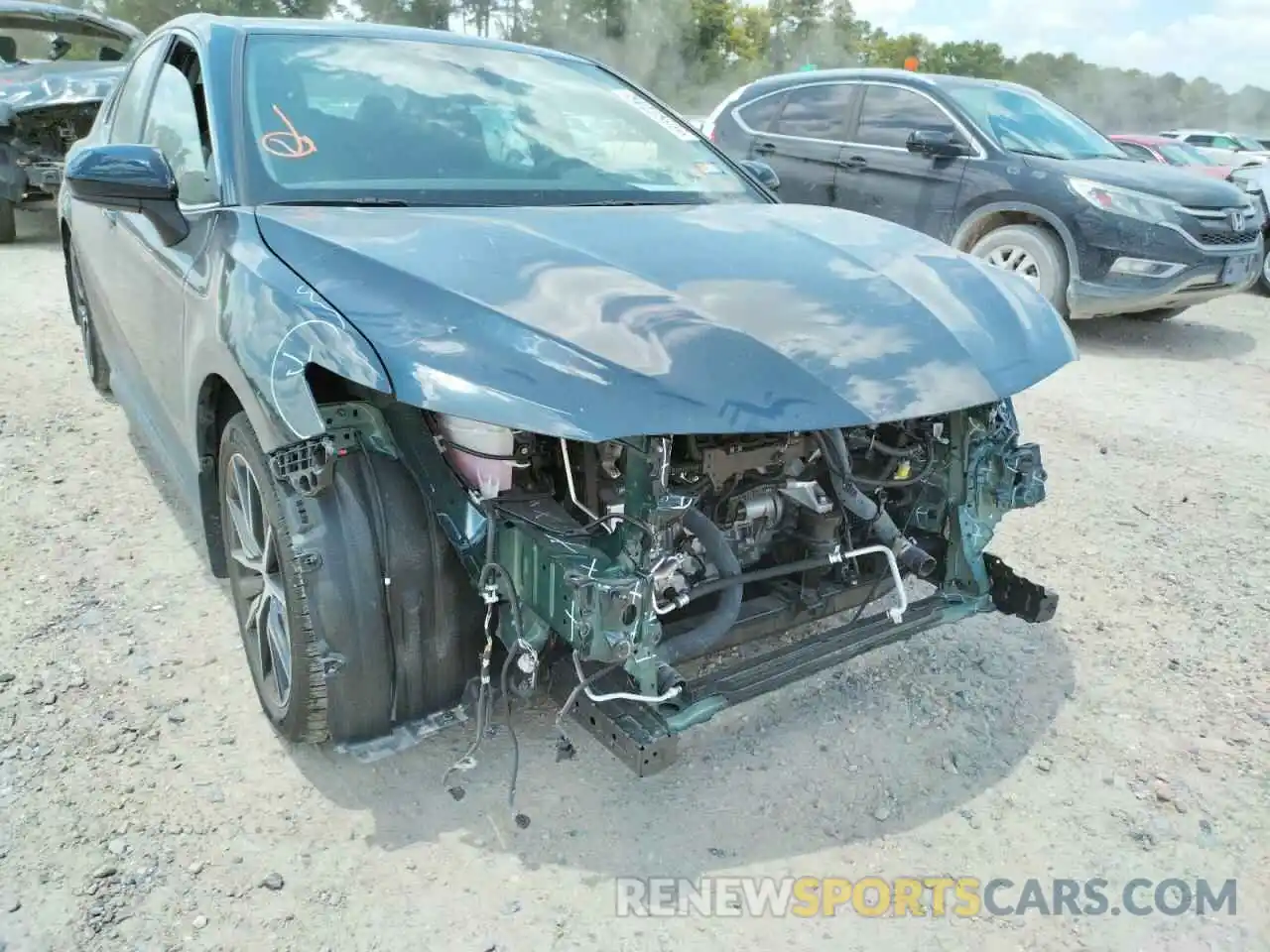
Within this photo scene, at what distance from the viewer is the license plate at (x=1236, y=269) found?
22.1 ft

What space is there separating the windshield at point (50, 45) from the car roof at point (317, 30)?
724 centimetres

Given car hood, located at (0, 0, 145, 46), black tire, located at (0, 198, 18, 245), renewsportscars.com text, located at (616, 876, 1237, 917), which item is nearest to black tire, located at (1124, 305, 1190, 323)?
renewsportscars.com text, located at (616, 876, 1237, 917)

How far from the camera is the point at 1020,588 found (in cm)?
275

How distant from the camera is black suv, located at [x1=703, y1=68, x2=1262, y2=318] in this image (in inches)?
259

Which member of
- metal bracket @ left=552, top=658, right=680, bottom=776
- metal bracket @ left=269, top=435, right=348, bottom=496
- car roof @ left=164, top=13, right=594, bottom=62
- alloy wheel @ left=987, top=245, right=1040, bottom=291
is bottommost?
metal bracket @ left=552, top=658, right=680, bottom=776

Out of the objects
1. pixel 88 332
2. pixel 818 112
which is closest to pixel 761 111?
pixel 818 112

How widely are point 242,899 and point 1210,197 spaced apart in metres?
7.29

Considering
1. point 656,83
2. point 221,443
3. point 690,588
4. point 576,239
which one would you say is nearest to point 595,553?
point 690,588

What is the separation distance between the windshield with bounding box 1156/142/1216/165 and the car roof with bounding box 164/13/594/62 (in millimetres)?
14550

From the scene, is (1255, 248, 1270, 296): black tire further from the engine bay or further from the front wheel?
the engine bay

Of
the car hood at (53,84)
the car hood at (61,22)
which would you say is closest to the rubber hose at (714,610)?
the car hood at (53,84)

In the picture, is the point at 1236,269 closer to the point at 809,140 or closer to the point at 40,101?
the point at 809,140

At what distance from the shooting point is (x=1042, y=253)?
6.81m

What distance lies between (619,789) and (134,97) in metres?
3.06
